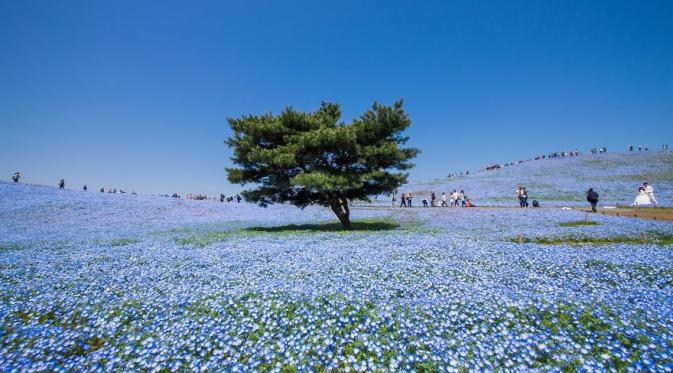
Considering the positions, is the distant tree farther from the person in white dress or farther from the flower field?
the person in white dress

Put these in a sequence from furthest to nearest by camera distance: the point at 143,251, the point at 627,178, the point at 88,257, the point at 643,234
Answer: the point at 627,178 < the point at 643,234 < the point at 143,251 < the point at 88,257

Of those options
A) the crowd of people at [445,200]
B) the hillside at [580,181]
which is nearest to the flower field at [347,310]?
the crowd of people at [445,200]

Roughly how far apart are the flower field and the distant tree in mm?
8873

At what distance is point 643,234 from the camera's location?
48.0 feet

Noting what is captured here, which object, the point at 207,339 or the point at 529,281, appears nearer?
the point at 207,339

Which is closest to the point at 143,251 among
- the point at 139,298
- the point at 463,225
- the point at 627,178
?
the point at 139,298

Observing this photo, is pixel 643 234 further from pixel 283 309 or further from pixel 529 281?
pixel 283 309

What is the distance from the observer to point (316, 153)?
810 inches

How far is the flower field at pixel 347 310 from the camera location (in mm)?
4891

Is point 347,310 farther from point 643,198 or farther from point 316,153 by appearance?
point 643,198

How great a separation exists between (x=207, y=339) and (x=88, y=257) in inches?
397

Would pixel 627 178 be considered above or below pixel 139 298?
above

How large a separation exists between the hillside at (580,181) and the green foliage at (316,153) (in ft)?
87.8

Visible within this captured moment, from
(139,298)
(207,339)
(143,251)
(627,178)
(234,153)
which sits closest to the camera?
(207,339)
